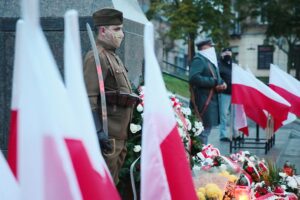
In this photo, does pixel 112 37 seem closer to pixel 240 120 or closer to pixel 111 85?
pixel 111 85

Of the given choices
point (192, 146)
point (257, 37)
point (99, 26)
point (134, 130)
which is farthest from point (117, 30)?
point (257, 37)

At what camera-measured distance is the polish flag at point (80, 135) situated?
1789 mm

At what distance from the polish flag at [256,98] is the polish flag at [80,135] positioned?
476cm

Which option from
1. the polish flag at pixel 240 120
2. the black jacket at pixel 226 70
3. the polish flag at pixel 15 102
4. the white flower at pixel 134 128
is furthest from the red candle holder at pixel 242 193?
the black jacket at pixel 226 70

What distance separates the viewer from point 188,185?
2.14 m

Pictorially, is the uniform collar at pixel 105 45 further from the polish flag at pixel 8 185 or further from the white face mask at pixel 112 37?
the polish flag at pixel 8 185

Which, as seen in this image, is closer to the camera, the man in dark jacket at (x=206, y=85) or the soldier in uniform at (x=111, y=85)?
the soldier in uniform at (x=111, y=85)

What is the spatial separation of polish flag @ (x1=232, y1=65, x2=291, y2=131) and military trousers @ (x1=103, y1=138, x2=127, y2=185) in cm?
288

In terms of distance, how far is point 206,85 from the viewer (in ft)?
23.3

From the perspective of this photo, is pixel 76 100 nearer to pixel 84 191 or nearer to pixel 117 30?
pixel 84 191

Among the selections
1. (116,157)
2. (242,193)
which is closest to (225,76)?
(242,193)

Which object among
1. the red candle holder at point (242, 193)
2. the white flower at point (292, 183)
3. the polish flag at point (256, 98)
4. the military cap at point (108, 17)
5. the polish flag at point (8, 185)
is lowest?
the white flower at point (292, 183)

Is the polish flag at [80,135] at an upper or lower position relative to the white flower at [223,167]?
upper

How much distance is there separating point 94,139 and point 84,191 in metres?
0.18
